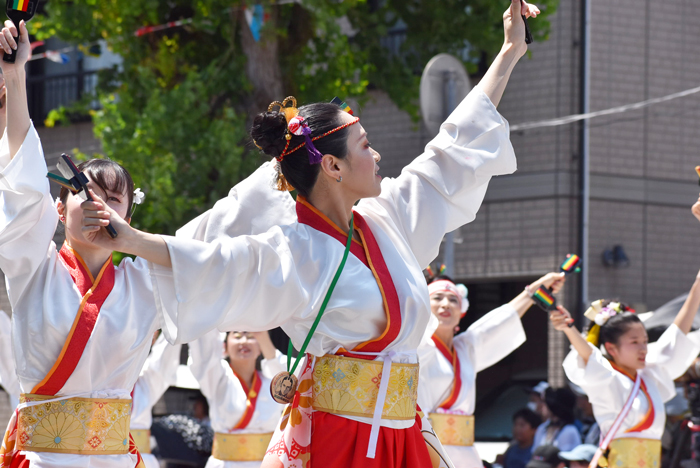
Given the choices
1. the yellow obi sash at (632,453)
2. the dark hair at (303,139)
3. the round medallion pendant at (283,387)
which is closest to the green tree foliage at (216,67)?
the yellow obi sash at (632,453)

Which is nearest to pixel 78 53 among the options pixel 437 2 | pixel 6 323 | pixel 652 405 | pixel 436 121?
pixel 437 2

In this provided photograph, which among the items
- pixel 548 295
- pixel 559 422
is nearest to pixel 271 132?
pixel 548 295

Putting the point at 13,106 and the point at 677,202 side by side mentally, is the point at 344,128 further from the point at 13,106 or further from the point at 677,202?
the point at 677,202

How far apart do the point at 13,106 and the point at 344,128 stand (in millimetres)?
897

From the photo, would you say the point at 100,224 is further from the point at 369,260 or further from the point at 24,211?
the point at 24,211

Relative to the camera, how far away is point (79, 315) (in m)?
2.75

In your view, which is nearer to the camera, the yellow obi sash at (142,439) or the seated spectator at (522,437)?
the yellow obi sash at (142,439)

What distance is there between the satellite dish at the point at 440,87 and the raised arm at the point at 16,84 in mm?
4069

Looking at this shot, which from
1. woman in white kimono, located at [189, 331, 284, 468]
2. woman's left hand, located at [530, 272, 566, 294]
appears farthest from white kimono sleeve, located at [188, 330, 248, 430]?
woman's left hand, located at [530, 272, 566, 294]

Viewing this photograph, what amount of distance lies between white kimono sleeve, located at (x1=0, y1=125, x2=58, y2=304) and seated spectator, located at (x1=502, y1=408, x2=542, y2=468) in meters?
4.60

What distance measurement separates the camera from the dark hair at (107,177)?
2865 mm

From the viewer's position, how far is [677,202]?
871cm

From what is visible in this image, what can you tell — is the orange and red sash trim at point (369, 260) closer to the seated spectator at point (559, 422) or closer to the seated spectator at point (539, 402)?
the seated spectator at point (559, 422)

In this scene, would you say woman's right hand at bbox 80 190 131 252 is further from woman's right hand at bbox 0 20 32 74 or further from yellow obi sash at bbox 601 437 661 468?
yellow obi sash at bbox 601 437 661 468
